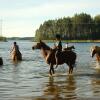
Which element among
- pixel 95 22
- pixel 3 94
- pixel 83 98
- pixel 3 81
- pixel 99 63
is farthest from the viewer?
pixel 95 22

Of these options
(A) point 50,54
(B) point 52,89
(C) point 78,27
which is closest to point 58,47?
(A) point 50,54

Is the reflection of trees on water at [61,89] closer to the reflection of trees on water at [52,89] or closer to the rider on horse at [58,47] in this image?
the reflection of trees on water at [52,89]

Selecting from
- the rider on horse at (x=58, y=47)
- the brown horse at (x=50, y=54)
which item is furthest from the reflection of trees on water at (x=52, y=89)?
the brown horse at (x=50, y=54)

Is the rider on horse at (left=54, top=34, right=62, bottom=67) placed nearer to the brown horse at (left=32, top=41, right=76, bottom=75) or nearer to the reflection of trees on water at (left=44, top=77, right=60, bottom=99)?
the brown horse at (left=32, top=41, right=76, bottom=75)

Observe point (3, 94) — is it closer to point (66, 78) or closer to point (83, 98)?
point (83, 98)

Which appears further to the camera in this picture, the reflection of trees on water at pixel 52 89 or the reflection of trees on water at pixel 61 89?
the reflection of trees on water at pixel 52 89

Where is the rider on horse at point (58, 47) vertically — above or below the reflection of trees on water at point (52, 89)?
above

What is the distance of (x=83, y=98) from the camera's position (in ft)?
51.1

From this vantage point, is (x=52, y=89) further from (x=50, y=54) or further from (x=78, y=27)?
(x=78, y=27)

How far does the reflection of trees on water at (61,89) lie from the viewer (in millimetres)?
16188

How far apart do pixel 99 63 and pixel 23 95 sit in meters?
15.1

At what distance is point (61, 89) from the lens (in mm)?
18078

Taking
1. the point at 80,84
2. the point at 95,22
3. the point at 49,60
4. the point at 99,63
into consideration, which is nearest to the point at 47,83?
the point at 80,84

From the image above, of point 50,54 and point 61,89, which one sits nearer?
point 61,89
